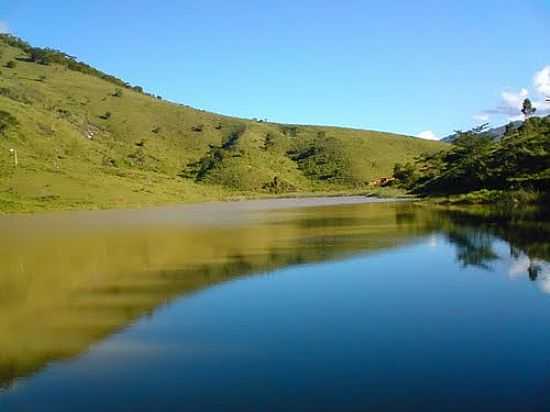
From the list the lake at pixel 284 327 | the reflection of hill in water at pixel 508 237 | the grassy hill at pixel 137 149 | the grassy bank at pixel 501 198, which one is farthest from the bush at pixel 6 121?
the lake at pixel 284 327

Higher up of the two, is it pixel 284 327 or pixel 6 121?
pixel 6 121

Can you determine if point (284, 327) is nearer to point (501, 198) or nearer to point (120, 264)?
point (120, 264)

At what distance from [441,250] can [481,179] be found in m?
37.6

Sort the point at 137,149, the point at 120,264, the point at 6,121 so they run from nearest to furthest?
1. the point at 120,264
2. the point at 6,121
3. the point at 137,149

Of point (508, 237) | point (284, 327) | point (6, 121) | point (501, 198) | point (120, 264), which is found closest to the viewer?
point (284, 327)

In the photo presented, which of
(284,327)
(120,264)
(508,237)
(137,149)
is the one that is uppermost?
(137,149)

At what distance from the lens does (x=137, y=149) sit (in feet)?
391

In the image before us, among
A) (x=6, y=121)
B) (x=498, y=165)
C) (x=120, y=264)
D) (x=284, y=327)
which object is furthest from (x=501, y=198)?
(x=6, y=121)

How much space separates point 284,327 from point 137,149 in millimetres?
109060

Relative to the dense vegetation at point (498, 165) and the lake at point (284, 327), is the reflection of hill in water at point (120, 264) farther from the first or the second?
the dense vegetation at point (498, 165)

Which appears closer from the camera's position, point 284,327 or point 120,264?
point 284,327

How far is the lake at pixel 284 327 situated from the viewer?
9734 mm

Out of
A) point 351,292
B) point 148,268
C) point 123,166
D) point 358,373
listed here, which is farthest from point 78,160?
point 358,373

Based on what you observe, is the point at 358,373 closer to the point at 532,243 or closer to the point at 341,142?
the point at 532,243
